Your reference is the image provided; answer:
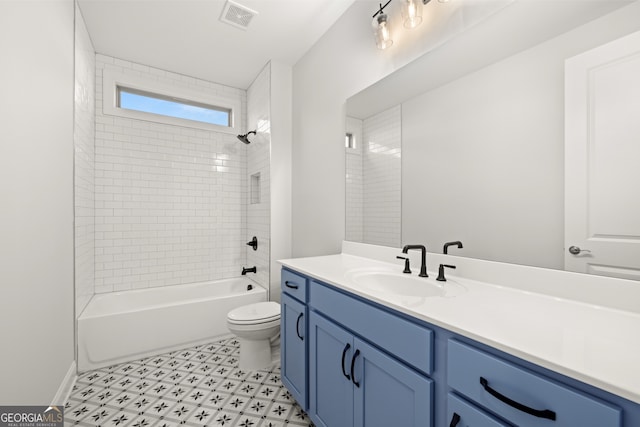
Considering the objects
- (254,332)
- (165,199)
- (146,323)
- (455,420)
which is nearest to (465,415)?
(455,420)

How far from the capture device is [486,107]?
3.93 feet

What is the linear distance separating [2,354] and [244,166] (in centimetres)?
273

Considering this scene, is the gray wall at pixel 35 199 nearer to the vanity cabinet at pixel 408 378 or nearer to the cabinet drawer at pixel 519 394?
the vanity cabinet at pixel 408 378

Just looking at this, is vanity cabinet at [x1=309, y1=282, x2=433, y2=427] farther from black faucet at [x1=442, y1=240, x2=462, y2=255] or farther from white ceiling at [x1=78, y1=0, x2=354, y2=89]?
white ceiling at [x1=78, y1=0, x2=354, y2=89]

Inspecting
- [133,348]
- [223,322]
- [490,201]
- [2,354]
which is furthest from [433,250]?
[133,348]

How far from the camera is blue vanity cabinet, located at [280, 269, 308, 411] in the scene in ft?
4.89

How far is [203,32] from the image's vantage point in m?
2.37

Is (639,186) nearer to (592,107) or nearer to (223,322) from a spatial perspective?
(592,107)

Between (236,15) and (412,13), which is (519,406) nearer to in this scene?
(412,13)

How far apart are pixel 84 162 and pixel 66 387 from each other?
1748mm

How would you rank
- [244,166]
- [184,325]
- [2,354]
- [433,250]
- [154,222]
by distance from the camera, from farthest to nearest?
1. [244,166]
2. [154,222]
3. [184,325]
4. [433,250]
5. [2,354]

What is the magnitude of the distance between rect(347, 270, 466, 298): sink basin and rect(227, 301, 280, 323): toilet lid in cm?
98
